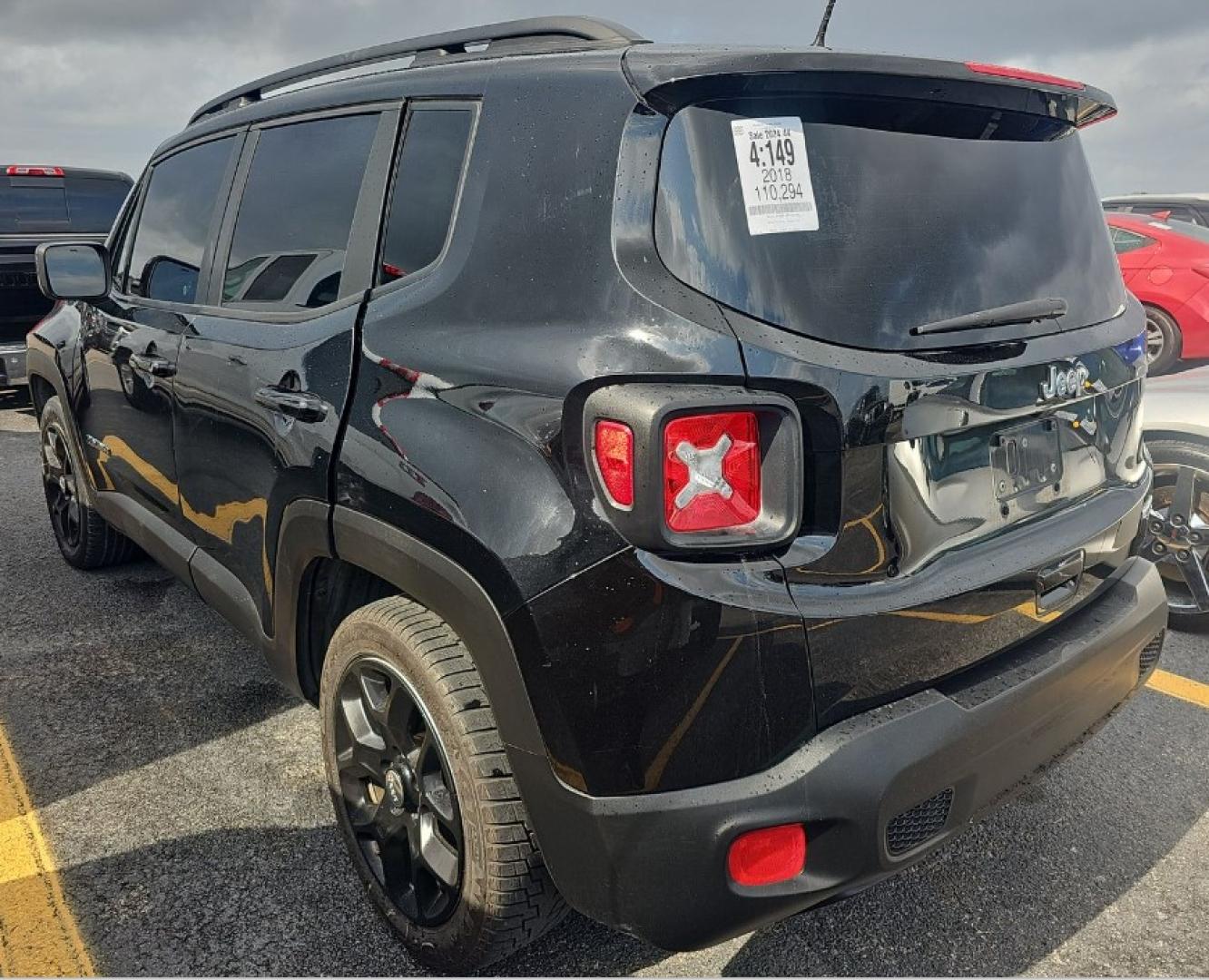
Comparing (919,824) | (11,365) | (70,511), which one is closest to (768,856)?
(919,824)

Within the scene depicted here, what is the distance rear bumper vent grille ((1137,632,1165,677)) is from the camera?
2212 mm

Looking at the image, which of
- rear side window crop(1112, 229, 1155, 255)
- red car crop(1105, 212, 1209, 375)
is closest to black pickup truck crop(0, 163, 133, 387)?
rear side window crop(1112, 229, 1155, 255)

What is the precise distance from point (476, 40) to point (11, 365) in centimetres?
625

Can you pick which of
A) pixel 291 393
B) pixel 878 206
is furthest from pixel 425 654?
pixel 878 206

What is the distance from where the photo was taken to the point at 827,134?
172 centimetres

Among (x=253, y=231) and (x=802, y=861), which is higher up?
(x=253, y=231)

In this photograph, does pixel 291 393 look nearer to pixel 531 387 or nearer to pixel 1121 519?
pixel 531 387

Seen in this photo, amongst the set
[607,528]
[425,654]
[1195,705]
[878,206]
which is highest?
[878,206]

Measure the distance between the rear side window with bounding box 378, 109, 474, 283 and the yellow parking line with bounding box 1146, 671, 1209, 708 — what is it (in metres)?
2.83

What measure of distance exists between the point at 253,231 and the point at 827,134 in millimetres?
1620

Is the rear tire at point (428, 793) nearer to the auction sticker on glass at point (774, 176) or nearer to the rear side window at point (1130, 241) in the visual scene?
the auction sticker on glass at point (774, 176)

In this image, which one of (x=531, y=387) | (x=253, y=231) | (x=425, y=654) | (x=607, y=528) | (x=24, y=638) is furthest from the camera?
(x=24, y=638)

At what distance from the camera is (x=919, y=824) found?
5.63 feet

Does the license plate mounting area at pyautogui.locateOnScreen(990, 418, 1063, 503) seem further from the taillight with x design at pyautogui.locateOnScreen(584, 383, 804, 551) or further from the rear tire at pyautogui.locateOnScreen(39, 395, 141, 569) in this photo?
the rear tire at pyautogui.locateOnScreen(39, 395, 141, 569)
